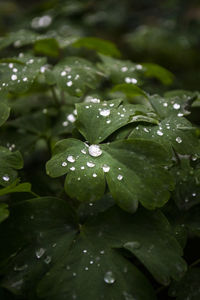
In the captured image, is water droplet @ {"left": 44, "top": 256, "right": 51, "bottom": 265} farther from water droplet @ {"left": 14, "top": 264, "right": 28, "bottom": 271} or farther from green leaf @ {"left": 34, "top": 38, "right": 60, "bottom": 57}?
green leaf @ {"left": 34, "top": 38, "right": 60, "bottom": 57}

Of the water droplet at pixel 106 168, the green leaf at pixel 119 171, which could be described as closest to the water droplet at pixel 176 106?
the green leaf at pixel 119 171

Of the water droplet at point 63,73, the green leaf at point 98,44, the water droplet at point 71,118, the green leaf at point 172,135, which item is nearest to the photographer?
the green leaf at point 172,135

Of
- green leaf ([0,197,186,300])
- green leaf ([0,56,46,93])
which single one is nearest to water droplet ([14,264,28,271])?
green leaf ([0,197,186,300])

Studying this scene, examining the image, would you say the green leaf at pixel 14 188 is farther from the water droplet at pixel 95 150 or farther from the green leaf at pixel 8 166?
the water droplet at pixel 95 150

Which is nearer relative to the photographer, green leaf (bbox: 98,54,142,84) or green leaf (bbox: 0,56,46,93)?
green leaf (bbox: 0,56,46,93)

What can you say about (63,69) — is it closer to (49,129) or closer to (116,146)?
(49,129)

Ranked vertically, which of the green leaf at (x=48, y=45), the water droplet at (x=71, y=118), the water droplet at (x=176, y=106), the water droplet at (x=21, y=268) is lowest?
the water droplet at (x=21, y=268)

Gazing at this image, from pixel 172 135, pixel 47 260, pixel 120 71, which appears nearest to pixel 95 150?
pixel 172 135
